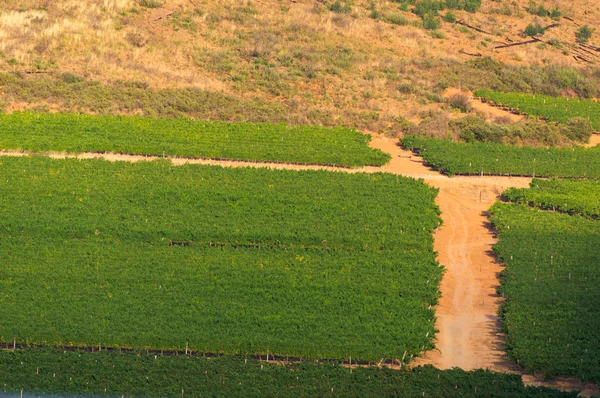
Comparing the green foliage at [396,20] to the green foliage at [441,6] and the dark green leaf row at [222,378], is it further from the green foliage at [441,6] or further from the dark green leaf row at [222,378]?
the dark green leaf row at [222,378]

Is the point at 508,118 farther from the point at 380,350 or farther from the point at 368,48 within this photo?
the point at 380,350

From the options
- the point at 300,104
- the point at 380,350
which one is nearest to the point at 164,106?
the point at 300,104

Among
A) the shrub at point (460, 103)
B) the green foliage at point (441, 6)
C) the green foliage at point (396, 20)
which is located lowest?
the shrub at point (460, 103)

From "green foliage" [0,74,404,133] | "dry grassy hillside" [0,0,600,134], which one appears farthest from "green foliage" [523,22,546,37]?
"green foliage" [0,74,404,133]

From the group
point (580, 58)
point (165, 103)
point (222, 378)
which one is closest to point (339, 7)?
point (580, 58)

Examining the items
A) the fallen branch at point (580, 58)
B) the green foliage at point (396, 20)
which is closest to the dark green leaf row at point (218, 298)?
the green foliage at point (396, 20)

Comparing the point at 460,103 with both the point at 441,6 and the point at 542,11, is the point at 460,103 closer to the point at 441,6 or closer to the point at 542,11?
the point at 441,6
